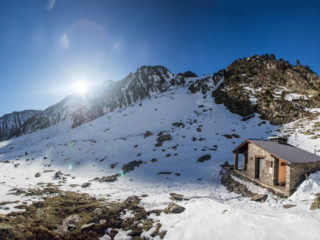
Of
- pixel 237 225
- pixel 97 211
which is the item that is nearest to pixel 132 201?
pixel 97 211

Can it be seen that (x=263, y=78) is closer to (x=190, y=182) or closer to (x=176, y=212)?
(x=190, y=182)

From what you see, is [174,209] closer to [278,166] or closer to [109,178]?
[278,166]

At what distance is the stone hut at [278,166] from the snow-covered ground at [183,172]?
839 millimetres

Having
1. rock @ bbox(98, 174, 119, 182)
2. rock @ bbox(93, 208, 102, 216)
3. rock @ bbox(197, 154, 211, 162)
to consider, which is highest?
rock @ bbox(197, 154, 211, 162)

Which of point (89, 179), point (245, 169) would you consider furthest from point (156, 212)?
point (89, 179)

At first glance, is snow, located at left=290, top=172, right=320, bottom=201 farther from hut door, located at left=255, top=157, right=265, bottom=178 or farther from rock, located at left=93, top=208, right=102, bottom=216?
rock, located at left=93, top=208, right=102, bottom=216

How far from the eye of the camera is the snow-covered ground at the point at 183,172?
28.7 ft

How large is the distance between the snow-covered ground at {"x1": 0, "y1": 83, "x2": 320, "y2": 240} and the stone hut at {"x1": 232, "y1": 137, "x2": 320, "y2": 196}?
0.84 metres

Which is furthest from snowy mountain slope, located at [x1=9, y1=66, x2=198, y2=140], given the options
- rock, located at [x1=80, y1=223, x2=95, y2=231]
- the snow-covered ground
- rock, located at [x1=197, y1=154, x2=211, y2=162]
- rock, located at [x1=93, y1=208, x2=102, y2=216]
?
rock, located at [x1=80, y1=223, x2=95, y2=231]

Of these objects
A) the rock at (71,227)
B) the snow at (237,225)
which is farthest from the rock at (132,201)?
the rock at (71,227)

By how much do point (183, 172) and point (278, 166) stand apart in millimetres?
12183

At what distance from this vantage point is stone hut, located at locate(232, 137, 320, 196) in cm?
1292

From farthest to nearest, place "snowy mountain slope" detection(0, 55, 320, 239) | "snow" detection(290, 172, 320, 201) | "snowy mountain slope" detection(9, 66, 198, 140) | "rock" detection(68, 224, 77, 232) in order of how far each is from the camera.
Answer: "snowy mountain slope" detection(9, 66, 198, 140)
"snow" detection(290, 172, 320, 201)
"rock" detection(68, 224, 77, 232)
"snowy mountain slope" detection(0, 55, 320, 239)

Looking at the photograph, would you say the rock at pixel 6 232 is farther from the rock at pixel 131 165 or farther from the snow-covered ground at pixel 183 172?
the rock at pixel 131 165
